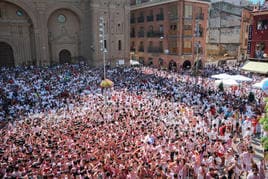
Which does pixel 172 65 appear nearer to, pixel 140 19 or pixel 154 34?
pixel 154 34

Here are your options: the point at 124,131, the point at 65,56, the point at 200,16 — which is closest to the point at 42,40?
the point at 65,56

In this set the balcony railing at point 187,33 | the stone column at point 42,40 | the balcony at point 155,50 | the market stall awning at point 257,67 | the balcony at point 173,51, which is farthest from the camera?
A: the balcony at point 155,50

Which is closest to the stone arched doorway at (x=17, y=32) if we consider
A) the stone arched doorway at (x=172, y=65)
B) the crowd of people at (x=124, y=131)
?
the crowd of people at (x=124, y=131)

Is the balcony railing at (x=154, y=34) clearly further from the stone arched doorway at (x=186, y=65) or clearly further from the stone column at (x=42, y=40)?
the stone column at (x=42, y=40)

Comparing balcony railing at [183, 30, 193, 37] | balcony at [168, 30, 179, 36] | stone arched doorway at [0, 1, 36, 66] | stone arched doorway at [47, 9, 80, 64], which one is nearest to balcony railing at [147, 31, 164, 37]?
balcony at [168, 30, 179, 36]

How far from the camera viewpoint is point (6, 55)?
96.7 feet

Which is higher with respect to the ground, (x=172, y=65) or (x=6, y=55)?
(x=6, y=55)

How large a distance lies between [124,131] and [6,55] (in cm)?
2435

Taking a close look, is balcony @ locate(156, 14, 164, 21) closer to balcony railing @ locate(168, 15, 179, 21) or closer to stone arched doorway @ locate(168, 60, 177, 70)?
balcony railing @ locate(168, 15, 179, 21)

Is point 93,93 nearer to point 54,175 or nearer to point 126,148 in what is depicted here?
point 126,148

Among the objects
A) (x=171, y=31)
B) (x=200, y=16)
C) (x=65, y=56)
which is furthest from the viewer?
(x=171, y=31)

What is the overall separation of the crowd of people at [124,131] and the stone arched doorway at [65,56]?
11.0m

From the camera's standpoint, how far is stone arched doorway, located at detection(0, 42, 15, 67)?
29219 mm

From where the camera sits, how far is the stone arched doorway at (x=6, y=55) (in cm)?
2922
